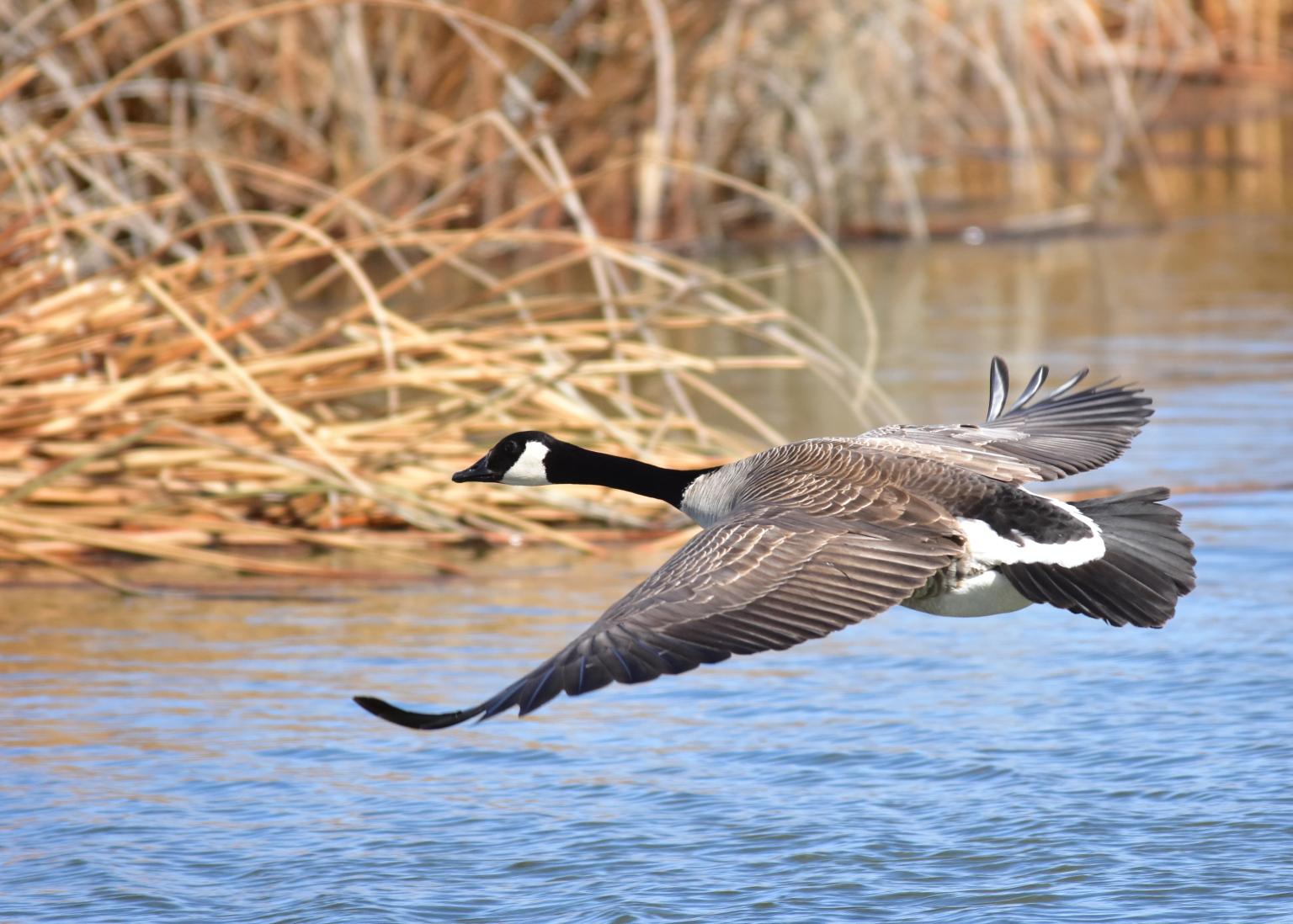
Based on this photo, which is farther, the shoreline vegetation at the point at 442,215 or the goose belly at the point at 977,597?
the shoreline vegetation at the point at 442,215

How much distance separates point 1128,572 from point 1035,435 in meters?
1.00

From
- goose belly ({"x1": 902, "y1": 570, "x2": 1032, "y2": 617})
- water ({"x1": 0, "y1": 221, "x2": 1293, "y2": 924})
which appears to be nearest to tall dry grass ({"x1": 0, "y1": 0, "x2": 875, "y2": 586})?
water ({"x1": 0, "y1": 221, "x2": 1293, "y2": 924})

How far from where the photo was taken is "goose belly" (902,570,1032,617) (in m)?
4.14

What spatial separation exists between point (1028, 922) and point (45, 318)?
14.0ft

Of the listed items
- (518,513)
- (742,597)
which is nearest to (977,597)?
(742,597)

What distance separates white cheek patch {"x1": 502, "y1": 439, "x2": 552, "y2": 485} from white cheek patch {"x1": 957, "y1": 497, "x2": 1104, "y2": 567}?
1.31 metres

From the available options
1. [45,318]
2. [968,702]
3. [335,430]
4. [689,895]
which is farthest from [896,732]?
[45,318]

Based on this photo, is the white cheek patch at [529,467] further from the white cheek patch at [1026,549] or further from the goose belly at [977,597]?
the white cheek patch at [1026,549]

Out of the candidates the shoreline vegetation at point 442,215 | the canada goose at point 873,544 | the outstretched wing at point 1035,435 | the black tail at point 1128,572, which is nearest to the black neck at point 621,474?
the canada goose at point 873,544

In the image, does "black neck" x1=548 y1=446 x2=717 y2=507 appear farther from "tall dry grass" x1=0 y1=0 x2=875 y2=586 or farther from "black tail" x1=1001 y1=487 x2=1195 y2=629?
"black tail" x1=1001 y1=487 x2=1195 y2=629

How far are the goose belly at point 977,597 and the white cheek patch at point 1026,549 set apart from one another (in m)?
0.05

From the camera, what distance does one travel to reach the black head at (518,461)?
4.95 metres

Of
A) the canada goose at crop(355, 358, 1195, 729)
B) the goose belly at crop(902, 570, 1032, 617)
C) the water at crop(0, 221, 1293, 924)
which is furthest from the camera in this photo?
the goose belly at crop(902, 570, 1032, 617)

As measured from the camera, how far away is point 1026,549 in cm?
407
